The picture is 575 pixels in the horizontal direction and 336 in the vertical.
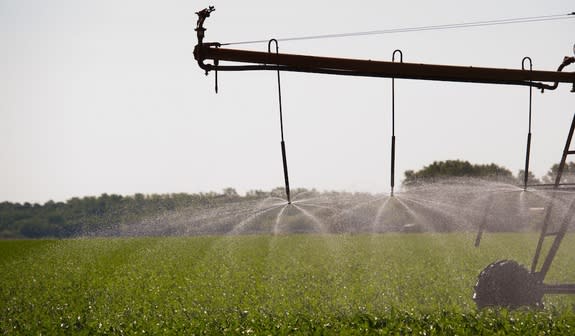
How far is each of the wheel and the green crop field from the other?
0.38 metres

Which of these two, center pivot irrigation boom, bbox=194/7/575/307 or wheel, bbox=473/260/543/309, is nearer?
center pivot irrigation boom, bbox=194/7/575/307

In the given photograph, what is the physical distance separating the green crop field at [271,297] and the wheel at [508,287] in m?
0.38

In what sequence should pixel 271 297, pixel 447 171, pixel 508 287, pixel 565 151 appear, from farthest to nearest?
pixel 447 171 < pixel 271 297 < pixel 508 287 < pixel 565 151

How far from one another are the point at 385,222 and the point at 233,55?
35.5 meters

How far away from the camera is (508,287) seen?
10219 millimetres

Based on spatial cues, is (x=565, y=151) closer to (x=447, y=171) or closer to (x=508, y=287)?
(x=508, y=287)

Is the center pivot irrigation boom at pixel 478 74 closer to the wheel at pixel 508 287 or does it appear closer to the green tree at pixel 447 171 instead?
the wheel at pixel 508 287

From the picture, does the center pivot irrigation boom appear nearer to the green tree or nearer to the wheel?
the wheel

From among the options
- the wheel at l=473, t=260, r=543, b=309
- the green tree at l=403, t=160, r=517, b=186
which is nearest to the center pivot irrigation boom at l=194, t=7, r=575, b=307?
the wheel at l=473, t=260, r=543, b=309

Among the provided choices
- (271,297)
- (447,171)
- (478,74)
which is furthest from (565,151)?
(447,171)

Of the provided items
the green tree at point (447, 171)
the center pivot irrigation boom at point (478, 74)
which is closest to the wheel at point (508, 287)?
the center pivot irrigation boom at point (478, 74)

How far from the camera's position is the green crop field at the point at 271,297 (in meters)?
9.49

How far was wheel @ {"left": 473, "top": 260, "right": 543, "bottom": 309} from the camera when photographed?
33.1 feet

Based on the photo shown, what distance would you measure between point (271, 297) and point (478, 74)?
572 centimetres
